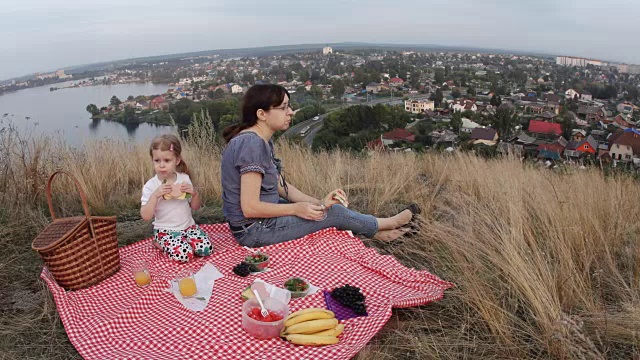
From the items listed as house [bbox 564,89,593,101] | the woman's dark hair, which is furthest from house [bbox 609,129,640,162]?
house [bbox 564,89,593,101]

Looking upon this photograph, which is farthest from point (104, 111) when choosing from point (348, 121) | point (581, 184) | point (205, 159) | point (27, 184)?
point (581, 184)

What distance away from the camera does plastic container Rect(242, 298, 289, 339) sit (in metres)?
2.51

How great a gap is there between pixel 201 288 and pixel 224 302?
288 mm

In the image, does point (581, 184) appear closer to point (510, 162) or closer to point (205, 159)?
point (510, 162)

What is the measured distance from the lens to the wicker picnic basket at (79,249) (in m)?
3.10

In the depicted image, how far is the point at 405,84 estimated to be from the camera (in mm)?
46344

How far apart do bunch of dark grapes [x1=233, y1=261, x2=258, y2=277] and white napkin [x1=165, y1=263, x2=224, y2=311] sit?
0.41ft

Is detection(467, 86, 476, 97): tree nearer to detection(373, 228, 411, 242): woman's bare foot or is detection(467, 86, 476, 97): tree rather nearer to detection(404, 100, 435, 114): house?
detection(404, 100, 435, 114): house

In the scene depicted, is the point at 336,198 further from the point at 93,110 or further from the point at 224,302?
the point at 93,110

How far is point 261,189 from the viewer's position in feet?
12.5

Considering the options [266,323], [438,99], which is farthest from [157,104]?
[438,99]

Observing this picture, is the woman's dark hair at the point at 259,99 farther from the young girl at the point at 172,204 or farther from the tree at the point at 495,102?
the tree at the point at 495,102

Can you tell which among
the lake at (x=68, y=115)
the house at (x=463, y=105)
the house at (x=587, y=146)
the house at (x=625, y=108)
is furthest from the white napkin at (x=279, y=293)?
the house at (x=625, y=108)

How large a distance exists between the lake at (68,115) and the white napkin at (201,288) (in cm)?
326
